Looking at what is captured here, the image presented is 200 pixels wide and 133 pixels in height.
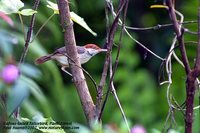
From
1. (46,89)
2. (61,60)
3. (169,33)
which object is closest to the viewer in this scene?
(61,60)

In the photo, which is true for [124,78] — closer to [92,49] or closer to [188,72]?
[92,49]

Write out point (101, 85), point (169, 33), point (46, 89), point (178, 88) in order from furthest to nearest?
1. point (169, 33)
2. point (46, 89)
3. point (178, 88)
4. point (101, 85)

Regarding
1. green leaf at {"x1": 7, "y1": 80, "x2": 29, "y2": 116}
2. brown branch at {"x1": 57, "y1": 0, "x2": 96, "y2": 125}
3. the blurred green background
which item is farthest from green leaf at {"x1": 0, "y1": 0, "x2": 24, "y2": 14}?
the blurred green background

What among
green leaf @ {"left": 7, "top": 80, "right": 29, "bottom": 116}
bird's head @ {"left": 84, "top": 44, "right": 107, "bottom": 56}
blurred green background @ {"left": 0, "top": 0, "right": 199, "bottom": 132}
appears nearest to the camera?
green leaf @ {"left": 7, "top": 80, "right": 29, "bottom": 116}

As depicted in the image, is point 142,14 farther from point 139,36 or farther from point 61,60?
point 61,60

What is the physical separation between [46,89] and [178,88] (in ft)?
3.43

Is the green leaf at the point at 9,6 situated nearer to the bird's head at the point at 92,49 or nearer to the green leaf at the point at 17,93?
the green leaf at the point at 17,93

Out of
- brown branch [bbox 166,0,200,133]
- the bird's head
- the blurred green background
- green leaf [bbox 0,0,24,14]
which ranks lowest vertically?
the blurred green background

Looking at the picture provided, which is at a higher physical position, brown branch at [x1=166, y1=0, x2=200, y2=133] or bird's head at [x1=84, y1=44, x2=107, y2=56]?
brown branch at [x1=166, y1=0, x2=200, y2=133]

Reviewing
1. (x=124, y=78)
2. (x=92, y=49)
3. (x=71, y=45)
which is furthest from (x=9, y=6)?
(x=124, y=78)

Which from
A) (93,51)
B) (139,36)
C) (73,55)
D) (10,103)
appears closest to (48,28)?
(139,36)

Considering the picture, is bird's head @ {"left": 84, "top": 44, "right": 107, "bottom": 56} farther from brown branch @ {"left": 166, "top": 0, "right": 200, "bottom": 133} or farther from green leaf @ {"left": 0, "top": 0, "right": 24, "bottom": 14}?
brown branch @ {"left": 166, "top": 0, "right": 200, "bottom": 133}

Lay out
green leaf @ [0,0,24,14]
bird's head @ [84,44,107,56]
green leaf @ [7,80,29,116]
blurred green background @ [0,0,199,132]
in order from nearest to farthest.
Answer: green leaf @ [7,80,29,116] < green leaf @ [0,0,24,14] < bird's head @ [84,44,107,56] < blurred green background @ [0,0,199,132]

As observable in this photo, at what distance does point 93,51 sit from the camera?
223cm
